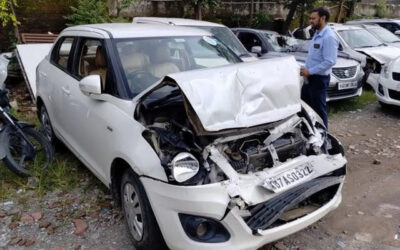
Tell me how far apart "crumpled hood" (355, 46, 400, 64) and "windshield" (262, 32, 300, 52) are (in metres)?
1.53

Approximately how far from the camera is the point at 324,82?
4941 millimetres

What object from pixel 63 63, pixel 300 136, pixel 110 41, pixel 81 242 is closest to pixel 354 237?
pixel 300 136

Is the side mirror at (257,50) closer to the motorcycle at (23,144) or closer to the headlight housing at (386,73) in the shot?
the headlight housing at (386,73)

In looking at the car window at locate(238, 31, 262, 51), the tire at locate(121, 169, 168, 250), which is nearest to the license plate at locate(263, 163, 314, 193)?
the tire at locate(121, 169, 168, 250)

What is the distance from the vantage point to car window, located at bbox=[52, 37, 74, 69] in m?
4.23

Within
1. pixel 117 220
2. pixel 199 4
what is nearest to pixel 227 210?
pixel 117 220

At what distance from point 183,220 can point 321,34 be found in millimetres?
3387

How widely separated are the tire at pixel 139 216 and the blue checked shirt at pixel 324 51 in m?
2.96

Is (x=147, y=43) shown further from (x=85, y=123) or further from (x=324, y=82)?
(x=324, y=82)

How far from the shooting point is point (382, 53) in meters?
8.28

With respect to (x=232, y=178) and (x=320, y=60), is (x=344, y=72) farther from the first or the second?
(x=232, y=178)

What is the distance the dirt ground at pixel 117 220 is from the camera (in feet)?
10.2

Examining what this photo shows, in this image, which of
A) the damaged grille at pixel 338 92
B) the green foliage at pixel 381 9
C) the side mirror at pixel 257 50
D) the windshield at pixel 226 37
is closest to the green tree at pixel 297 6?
the side mirror at pixel 257 50

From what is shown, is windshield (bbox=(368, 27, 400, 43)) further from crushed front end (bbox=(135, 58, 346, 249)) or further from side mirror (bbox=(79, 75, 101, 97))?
side mirror (bbox=(79, 75, 101, 97))
